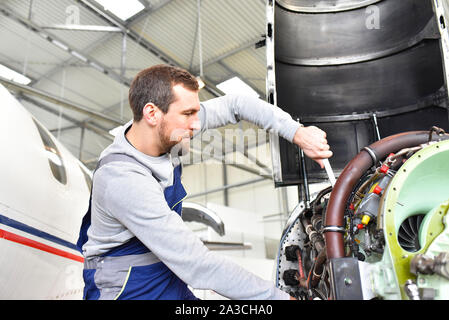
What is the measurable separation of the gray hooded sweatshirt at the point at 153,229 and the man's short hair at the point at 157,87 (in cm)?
20

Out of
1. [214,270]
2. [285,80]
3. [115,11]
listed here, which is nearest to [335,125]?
[285,80]

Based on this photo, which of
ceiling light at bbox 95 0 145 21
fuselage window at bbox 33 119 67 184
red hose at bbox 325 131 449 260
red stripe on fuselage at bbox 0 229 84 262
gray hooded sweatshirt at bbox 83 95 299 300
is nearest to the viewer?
gray hooded sweatshirt at bbox 83 95 299 300

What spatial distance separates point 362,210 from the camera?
1.81 metres

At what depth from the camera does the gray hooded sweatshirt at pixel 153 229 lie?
1436 millimetres

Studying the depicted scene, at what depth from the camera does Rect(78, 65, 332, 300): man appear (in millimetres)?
1456

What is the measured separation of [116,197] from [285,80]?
2.07 meters

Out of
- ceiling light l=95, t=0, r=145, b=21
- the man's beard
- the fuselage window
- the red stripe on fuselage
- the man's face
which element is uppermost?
ceiling light l=95, t=0, r=145, b=21

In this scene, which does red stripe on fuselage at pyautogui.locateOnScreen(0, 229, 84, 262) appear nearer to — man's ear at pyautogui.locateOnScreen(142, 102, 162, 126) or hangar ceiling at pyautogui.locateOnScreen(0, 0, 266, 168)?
man's ear at pyautogui.locateOnScreen(142, 102, 162, 126)

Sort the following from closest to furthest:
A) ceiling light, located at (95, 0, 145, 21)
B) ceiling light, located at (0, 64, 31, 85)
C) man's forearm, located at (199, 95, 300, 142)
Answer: man's forearm, located at (199, 95, 300, 142), ceiling light, located at (95, 0, 145, 21), ceiling light, located at (0, 64, 31, 85)

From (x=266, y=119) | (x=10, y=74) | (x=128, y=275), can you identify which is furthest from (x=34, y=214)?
(x=10, y=74)

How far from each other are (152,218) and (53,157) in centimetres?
240

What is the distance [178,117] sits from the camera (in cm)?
177

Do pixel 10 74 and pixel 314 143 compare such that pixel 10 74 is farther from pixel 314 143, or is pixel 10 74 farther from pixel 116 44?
pixel 314 143

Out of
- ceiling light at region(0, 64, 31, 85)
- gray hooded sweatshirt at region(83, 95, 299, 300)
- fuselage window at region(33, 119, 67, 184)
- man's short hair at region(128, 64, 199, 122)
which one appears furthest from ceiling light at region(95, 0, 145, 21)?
gray hooded sweatshirt at region(83, 95, 299, 300)
